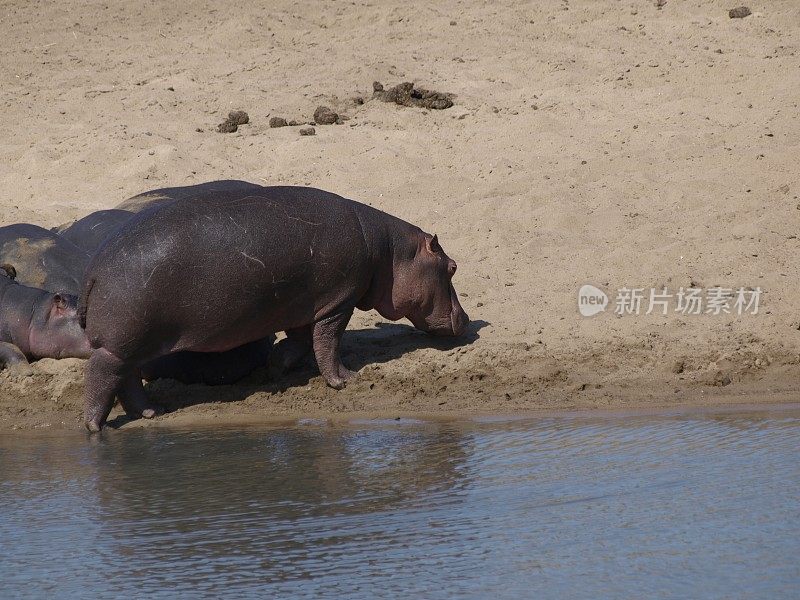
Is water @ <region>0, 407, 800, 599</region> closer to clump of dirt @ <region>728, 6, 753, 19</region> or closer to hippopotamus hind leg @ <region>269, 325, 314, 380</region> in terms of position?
hippopotamus hind leg @ <region>269, 325, 314, 380</region>

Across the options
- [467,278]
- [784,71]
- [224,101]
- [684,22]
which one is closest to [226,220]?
[467,278]

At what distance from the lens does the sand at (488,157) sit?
816 centimetres

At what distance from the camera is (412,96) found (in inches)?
519

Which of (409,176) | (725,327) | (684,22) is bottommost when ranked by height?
(725,327)

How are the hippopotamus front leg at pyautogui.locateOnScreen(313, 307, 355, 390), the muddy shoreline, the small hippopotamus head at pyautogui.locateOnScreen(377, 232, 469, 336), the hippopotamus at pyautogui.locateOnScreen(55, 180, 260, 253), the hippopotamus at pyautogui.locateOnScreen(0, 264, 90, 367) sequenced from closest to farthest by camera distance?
the muddy shoreline, the hippopotamus front leg at pyautogui.locateOnScreen(313, 307, 355, 390), the small hippopotamus head at pyautogui.locateOnScreen(377, 232, 469, 336), the hippopotamus at pyautogui.locateOnScreen(0, 264, 90, 367), the hippopotamus at pyautogui.locateOnScreen(55, 180, 260, 253)

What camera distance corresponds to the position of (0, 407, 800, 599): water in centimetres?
464

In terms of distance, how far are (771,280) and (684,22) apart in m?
6.48

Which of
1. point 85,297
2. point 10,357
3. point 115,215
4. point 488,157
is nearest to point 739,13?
point 488,157

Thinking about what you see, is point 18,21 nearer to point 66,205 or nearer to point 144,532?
point 66,205

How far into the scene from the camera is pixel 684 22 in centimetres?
1467
